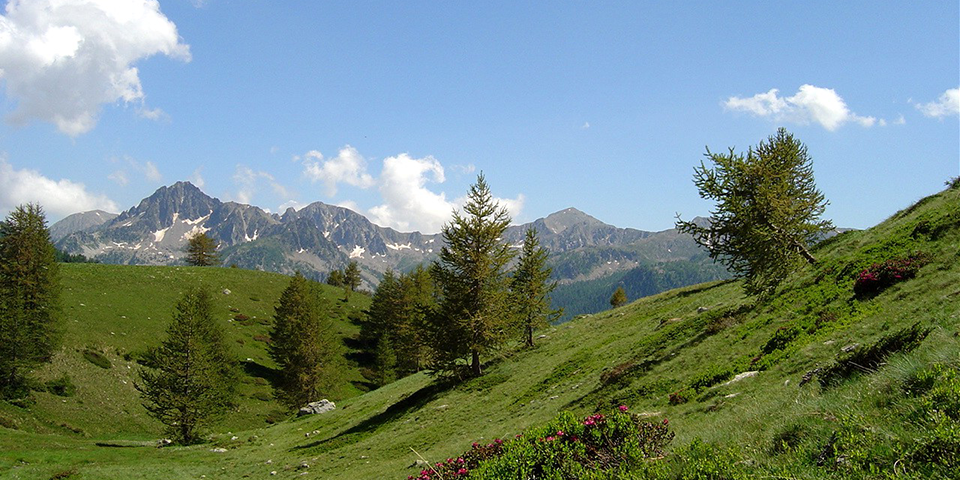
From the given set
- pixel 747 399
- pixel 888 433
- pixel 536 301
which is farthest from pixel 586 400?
pixel 536 301

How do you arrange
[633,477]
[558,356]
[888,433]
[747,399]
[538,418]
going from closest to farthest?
[888,433]
[633,477]
[747,399]
[538,418]
[558,356]

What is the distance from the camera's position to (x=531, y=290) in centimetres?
4581

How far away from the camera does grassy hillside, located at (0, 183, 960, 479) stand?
661cm

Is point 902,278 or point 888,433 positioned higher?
point 902,278

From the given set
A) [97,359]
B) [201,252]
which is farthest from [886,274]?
[201,252]

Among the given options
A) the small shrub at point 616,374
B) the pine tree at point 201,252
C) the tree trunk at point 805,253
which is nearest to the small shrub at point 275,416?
the small shrub at point 616,374

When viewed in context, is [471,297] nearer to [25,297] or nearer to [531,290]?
[531,290]

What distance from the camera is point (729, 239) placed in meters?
26.9

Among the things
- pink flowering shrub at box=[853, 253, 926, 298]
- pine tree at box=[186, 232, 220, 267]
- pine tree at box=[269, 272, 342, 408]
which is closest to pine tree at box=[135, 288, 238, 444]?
pine tree at box=[269, 272, 342, 408]

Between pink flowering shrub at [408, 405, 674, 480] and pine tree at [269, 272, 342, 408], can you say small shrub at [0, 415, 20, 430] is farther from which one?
pink flowering shrub at [408, 405, 674, 480]

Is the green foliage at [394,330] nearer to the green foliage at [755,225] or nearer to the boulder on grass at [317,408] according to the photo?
the boulder on grass at [317,408]

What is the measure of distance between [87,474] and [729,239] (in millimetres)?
38273

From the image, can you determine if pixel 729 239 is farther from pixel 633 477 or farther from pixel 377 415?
pixel 377 415

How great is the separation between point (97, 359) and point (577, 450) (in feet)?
223
